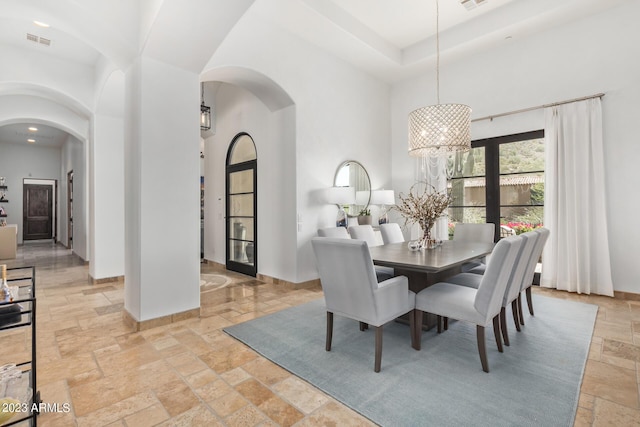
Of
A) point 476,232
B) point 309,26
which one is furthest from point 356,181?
point 309,26

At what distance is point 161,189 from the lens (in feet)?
9.98

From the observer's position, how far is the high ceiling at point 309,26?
255cm

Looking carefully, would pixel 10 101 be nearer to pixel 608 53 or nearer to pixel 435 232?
pixel 435 232

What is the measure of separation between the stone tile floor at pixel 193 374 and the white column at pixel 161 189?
38 centimetres

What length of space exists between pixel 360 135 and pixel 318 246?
356 centimetres

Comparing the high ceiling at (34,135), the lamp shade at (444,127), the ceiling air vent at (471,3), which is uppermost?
the ceiling air vent at (471,3)

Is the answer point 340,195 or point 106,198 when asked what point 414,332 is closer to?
point 340,195

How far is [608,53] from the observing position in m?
3.96

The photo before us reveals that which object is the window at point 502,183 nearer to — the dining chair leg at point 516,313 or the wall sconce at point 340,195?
the wall sconce at point 340,195

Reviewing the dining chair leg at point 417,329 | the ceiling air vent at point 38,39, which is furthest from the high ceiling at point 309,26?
the dining chair leg at point 417,329

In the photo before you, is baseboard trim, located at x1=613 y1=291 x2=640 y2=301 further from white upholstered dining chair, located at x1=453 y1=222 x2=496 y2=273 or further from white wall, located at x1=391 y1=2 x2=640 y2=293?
white upholstered dining chair, located at x1=453 y1=222 x2=496 y2=273

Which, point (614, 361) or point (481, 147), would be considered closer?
point (614, 361)

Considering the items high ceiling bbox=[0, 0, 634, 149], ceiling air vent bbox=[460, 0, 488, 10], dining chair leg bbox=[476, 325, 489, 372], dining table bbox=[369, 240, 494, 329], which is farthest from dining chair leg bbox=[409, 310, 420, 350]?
ceiling air vent bbox=[460, 0, 488, 10]

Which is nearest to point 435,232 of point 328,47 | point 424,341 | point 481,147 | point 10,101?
point 481,147
